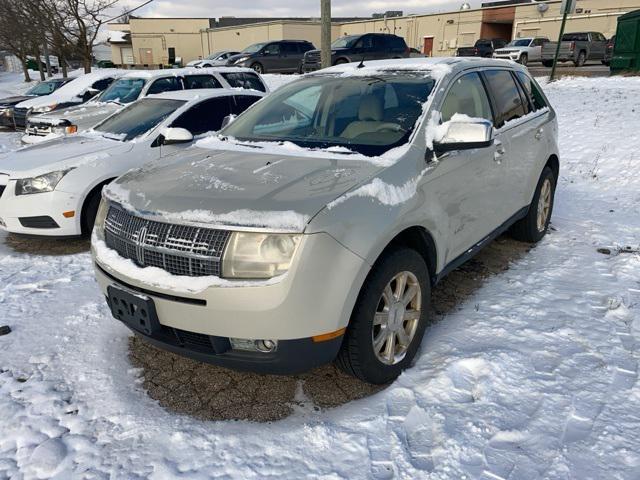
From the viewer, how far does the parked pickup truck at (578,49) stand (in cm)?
2428

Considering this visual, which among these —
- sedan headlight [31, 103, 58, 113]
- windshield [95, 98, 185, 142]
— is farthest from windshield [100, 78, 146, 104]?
windshield [95, 98, 185, 142]

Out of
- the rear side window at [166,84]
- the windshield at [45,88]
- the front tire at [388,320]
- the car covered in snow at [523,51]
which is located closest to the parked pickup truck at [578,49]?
the car covered in snow at [523,51]

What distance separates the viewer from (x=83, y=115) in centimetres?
900

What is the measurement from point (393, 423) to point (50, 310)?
2.74 meters

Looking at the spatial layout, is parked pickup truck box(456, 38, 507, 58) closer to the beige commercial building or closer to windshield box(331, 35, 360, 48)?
the beige commercial building

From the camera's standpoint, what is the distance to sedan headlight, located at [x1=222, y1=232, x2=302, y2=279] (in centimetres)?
232

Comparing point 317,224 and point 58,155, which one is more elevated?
point 317,224

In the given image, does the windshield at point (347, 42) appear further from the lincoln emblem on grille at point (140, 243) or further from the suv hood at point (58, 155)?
the lincoln emblem on grille at point (140, 243)

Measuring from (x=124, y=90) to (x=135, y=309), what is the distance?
26.9 feet

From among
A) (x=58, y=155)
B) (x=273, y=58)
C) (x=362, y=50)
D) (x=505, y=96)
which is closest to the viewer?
(x=505, y=96)

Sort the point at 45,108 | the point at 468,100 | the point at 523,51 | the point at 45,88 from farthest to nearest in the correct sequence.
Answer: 1. the point at 523,51
2. the point at 45,88
3. the point at 45,108
4. the point at 468,100

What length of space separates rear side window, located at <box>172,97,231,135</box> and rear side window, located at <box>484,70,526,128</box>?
3417mm

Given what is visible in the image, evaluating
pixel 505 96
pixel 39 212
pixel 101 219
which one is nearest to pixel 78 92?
pixel 39 212

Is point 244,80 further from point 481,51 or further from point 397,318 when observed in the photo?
point 481,51
